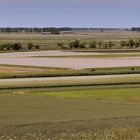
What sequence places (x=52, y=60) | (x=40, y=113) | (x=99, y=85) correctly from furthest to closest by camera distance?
1. (x=52, y=60)
2. (x=99, y=85)
3. (x=40, y=113)

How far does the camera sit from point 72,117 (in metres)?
26.8

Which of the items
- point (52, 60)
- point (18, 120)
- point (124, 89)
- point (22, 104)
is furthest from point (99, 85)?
point (52, 60)

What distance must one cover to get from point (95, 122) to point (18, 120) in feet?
14.1

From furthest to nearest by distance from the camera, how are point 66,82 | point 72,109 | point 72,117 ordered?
point 66,82 → point 72,109 → point 72,117

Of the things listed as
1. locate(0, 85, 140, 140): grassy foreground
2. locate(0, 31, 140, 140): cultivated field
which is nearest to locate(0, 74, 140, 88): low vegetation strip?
locate(0, 31, 140, 140): cultivated field

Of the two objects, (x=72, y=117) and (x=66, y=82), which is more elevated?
(x=72, y=117)

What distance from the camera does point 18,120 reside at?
25.3m

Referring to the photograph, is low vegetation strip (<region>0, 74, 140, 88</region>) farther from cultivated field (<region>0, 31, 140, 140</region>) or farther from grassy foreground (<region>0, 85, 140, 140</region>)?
grassy foreground (<region>0, 85, 140, 140</region>)

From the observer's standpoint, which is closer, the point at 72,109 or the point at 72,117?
the point at 72,117

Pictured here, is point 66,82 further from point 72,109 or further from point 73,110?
point 73,110

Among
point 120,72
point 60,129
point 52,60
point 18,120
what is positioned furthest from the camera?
point 52,60

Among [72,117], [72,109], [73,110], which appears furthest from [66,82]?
[72,117]

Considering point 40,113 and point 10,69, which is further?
point 10,69

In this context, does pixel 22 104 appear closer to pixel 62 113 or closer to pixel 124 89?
pixel 62 113
